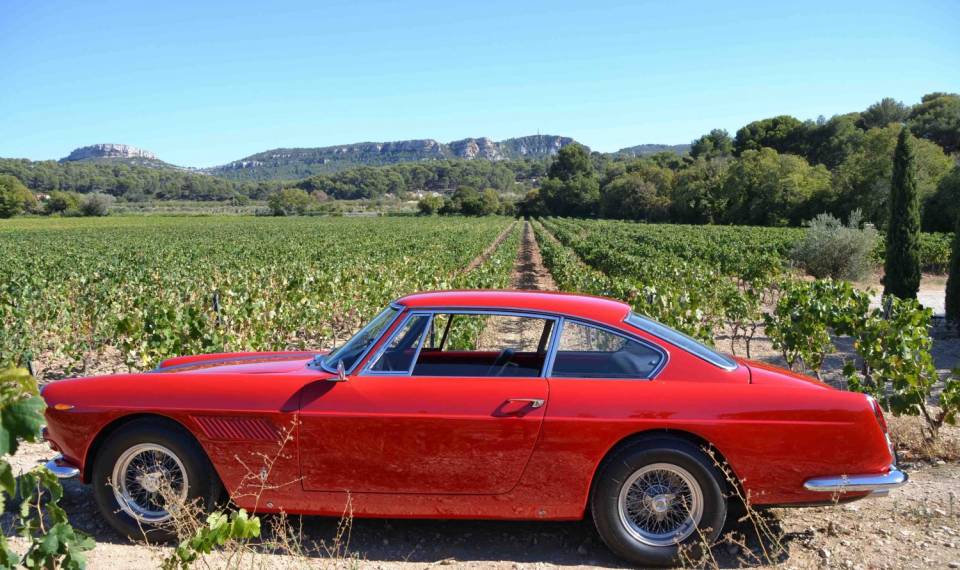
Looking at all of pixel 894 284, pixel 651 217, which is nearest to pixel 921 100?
pixel 651 217

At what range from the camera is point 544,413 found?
358 centimetres

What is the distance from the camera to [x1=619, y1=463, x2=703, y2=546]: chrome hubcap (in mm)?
3580

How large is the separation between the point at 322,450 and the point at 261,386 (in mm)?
539

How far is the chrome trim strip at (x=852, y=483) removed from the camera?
11.5 feet

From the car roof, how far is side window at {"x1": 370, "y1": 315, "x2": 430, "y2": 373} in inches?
4.6

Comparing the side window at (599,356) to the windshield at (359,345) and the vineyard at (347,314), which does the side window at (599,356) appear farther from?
the vineyard at (347,314)

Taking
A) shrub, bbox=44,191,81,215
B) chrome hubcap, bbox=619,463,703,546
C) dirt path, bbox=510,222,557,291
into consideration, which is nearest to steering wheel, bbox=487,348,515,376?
chrome hubcap, bbox=619,463,703,546

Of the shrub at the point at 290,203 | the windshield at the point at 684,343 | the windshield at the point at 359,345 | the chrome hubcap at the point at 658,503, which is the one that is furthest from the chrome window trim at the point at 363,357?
the shrub at the point at 290,203

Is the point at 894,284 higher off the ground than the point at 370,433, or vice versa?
the point at 370,433

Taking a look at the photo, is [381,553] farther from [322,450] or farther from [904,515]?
[904,515]

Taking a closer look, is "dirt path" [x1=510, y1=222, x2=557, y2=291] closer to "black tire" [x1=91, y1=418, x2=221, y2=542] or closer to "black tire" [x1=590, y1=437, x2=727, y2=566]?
"black tire" [x1=590, y1=437, x2=727, y2=566]

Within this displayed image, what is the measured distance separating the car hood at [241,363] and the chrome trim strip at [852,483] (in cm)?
312

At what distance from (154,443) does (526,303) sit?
2375 mm

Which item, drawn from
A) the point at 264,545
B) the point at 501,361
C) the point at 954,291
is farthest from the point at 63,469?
the point at 954,291
